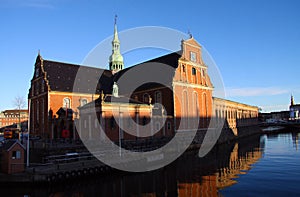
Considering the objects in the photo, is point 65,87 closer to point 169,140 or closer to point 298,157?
point 169,140

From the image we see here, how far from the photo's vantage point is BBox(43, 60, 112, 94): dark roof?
141 ft

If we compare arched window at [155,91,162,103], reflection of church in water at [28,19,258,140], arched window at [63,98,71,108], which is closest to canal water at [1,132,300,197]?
reflection of church in water at [28,19,258,140]

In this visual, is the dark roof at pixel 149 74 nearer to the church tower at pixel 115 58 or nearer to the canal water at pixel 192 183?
the church tower at pixel 115 58

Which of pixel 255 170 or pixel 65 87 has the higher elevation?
pixel 65 87

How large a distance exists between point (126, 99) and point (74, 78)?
49.4 ft

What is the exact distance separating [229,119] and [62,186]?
4879 cm

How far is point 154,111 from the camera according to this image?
39969 millimetres

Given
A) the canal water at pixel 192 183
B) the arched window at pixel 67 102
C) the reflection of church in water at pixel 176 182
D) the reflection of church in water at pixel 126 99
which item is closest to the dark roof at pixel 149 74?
the reflection of church in water at pixel 126 99

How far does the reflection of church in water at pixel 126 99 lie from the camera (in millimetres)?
33656

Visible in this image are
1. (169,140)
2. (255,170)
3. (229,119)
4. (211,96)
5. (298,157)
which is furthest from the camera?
(229,119)

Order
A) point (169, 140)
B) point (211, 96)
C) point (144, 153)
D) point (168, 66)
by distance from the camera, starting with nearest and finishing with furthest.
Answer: point (144, 153) < point (169, 140) < point (168, 66) < point (211, 96)

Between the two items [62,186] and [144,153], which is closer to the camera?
[62,186]

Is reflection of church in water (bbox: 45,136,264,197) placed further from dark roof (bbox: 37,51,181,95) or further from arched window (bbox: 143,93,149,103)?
arched window (bbox: 143,93,149,103)

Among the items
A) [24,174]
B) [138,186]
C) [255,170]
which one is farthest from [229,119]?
[24,174]
